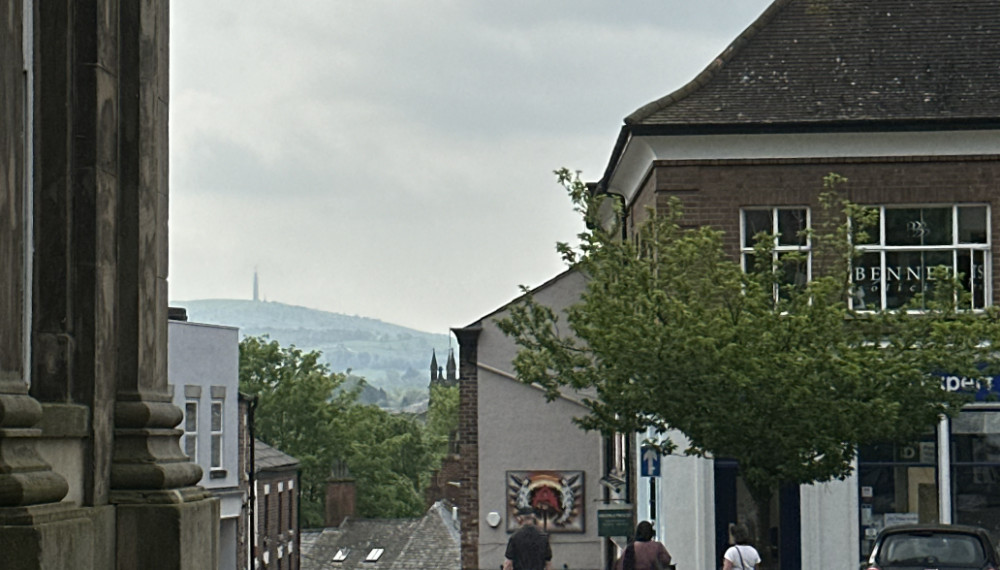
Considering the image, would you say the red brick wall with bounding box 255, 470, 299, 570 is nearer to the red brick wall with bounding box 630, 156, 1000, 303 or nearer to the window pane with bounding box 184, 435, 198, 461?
the window pane with bounding box 184, 435, 198, 461

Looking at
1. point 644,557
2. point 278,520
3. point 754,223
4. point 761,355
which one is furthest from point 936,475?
point 278,520

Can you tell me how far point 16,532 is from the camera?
814 centimetres

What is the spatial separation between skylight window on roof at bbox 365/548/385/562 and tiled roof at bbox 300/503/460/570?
0.17 metres

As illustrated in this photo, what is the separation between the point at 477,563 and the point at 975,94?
18.0 m

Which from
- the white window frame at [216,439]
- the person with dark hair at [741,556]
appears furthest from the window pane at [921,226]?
the white window frame at [216,439]

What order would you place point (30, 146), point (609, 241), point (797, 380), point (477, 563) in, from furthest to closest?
point (477, 563), point (609, 241), point (797, 380), point (30, 146)

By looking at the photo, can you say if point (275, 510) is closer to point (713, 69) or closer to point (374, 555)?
point (374, 555)

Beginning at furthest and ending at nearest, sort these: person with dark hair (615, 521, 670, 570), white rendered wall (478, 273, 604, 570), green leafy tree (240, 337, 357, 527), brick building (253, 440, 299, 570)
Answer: green leafy tree (240, 337, 357, 527) → brick building (253, 440, 299, 570) → white rendered wall (478, 273, 604, 570) → person with dark hair (615, 521, 670, 570)

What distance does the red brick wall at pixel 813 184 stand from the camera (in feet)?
92.6

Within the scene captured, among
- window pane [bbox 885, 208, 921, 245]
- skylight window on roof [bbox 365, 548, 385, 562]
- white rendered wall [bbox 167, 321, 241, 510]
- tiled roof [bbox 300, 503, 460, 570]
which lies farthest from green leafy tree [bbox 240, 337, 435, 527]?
window pane [bbox 885, 208, 921, 245]

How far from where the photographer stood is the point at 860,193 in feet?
92.8

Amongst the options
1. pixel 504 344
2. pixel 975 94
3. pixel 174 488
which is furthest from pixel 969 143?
pixel 174 488

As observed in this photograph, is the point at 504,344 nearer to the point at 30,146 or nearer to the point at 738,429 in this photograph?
the point at 738,429

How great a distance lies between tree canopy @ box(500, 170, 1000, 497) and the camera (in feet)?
70.2
